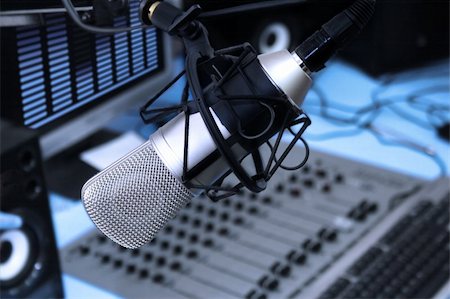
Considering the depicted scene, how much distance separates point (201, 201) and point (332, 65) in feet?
2.06

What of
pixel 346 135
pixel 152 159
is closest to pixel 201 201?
pixel 346 135

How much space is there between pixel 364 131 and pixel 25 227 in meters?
0.69

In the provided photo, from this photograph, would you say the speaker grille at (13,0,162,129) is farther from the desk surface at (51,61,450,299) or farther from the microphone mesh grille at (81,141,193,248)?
the desk surface at (51,61,450,299)

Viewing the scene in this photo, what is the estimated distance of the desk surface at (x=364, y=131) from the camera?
3.12 feet

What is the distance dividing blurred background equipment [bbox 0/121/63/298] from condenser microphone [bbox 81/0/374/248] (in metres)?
0.30

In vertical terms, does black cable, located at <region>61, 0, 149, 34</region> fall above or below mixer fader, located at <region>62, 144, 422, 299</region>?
above

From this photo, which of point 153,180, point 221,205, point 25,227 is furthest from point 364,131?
point 153,180

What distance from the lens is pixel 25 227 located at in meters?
0.72

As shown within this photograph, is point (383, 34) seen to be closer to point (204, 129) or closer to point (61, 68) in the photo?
point (61, 68)

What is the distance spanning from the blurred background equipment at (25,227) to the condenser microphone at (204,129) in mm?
298

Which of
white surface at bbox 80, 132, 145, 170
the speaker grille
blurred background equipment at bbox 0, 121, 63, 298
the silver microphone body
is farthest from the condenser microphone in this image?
white surface at bbox 80, 132, 145, 170

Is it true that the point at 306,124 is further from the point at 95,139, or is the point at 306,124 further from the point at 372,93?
the point at 372,93

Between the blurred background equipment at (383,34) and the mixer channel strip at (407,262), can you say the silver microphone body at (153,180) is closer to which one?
the mixer channel strip at (407,262)

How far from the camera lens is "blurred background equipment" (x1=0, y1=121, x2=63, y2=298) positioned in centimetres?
68
